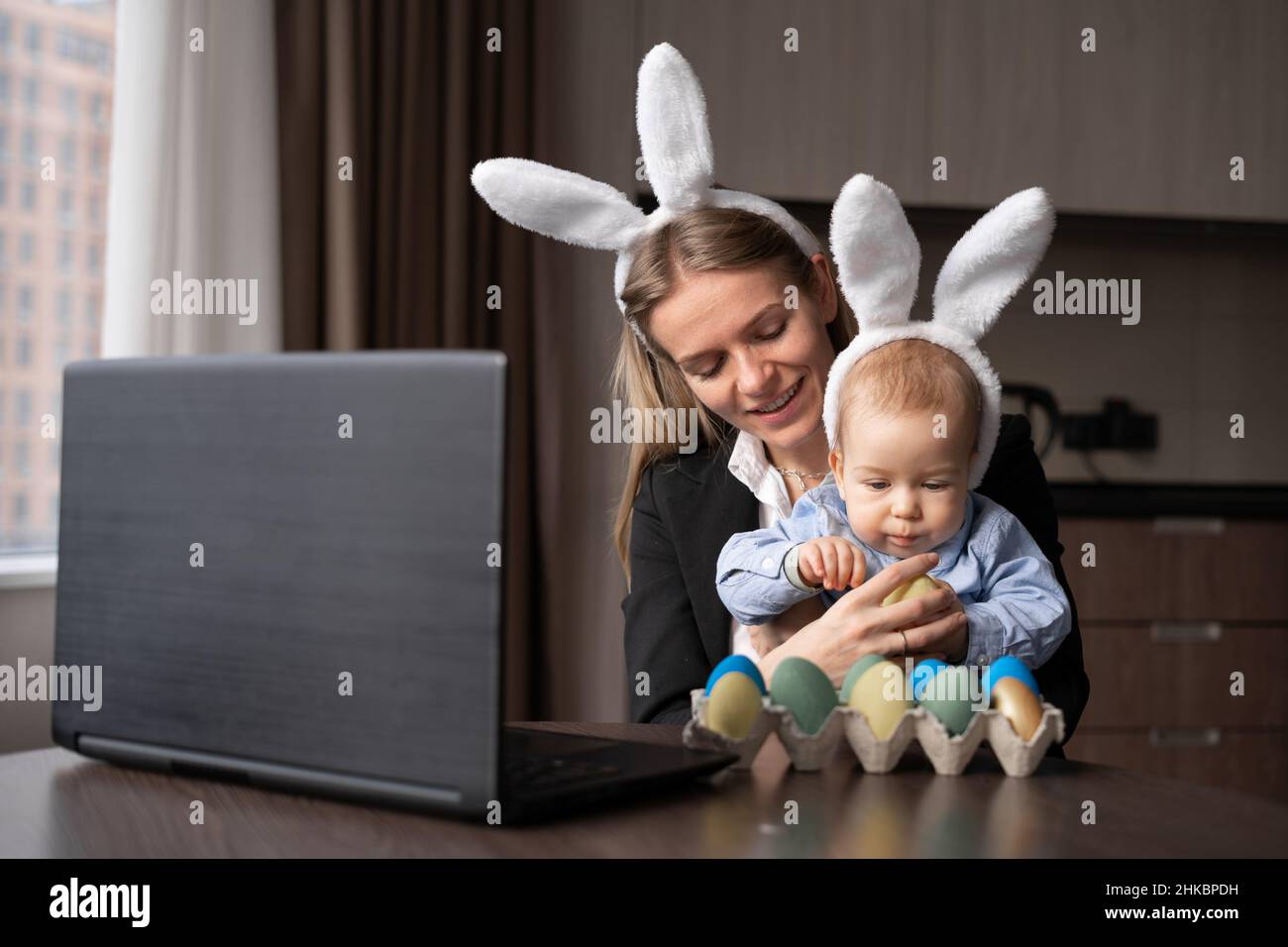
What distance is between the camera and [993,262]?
119cm

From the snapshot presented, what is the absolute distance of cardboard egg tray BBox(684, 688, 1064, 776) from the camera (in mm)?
825

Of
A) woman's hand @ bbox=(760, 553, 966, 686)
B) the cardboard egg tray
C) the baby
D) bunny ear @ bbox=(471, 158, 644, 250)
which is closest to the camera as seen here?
A: the cardboard egg tray

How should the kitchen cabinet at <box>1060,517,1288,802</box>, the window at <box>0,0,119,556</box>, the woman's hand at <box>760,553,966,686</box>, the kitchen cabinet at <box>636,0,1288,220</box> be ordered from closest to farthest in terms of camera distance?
1. the woman's hand at <box>760,553,966,686</box>
2. the window at <box>0,0,119,556</box>
3. the kitchen cabinet at <box>1060,517,1288,802</box>
4. the kitchen cabinet at <box>636,0,1288,220</box>

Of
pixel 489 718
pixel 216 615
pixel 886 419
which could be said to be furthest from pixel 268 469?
pixel 886 419

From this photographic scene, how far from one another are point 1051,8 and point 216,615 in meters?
3.16

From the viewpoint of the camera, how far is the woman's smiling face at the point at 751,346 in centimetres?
143

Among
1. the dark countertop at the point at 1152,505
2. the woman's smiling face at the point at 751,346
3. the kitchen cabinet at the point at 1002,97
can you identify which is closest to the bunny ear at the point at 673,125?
the woman's smiling face at the point at 751,346

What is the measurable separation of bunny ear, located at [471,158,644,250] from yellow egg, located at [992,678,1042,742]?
681 millimetres

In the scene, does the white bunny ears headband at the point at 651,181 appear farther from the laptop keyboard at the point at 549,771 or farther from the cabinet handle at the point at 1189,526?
the cabinet handle at the point at 1189,526

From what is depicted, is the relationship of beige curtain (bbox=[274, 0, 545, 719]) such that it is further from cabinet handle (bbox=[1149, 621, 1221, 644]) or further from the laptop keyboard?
the laptop keyboard

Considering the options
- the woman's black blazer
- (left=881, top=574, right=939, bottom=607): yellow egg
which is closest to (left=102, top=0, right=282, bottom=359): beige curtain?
the woman's black blazer

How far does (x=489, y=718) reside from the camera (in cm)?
A: 64

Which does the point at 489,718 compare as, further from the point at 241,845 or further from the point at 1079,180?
the point at 1079,180
